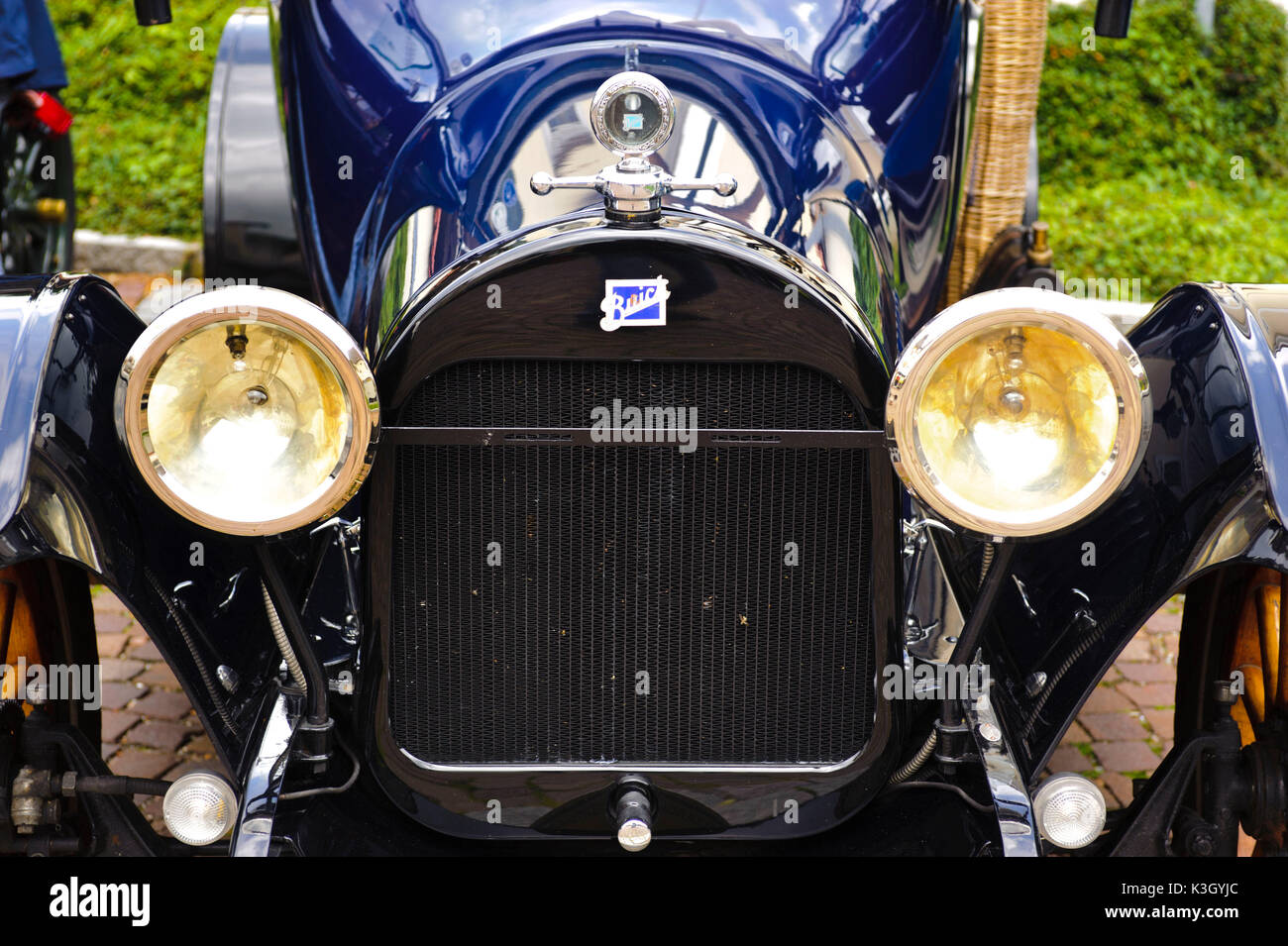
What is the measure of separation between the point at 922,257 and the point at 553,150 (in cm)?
87

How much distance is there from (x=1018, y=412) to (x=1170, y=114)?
5.62m

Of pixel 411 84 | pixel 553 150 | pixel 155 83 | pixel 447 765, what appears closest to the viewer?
pixel 447 765

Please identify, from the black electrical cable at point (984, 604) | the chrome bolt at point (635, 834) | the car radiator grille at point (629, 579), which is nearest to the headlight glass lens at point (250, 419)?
the car radiator grille at point (629, 579)

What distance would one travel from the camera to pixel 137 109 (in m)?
6.93

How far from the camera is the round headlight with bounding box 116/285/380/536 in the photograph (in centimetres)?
175

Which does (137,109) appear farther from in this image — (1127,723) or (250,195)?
(1127,723)

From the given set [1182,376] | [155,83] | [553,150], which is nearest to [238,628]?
[553,150]

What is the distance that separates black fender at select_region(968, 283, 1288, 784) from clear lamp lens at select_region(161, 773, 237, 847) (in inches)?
46.9

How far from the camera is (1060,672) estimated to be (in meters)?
2.09

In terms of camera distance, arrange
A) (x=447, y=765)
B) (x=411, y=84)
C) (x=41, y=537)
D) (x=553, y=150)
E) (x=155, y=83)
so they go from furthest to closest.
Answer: (x=155, y=83)
(x=411, y=84)
(x=553, y=150)
(x=447, y=765)
(x=41, y=537)

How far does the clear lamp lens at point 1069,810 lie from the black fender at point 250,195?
2173 millimetres

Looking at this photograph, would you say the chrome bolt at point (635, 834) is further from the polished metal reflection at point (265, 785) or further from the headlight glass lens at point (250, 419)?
the headlight glass lens at point (250, 419)

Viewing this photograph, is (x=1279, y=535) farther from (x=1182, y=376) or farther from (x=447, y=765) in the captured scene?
(x=447, y=765)
